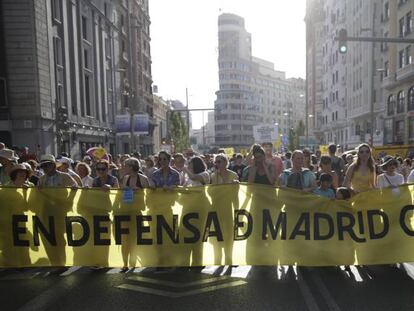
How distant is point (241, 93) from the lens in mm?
128625

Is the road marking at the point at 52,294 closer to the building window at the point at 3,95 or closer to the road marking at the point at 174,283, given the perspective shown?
the road marking at the point at 174,283

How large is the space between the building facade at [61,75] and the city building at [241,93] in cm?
8567

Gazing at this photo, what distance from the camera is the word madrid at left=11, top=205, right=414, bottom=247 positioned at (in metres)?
5.78

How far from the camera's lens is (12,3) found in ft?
72.6

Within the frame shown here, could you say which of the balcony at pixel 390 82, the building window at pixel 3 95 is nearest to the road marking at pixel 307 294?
the building window at pixel 3 95

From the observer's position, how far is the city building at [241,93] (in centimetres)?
12744

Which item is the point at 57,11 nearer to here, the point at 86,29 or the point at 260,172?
the point at 86,29

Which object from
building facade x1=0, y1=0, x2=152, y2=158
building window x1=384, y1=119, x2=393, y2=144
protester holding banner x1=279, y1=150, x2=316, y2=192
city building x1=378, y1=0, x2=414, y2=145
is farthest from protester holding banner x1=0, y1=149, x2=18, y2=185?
building window x1=384, y1=119, x2=393, y2=144

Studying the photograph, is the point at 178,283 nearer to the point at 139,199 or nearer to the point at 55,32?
the point at 139,199

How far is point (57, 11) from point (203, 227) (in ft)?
80.8

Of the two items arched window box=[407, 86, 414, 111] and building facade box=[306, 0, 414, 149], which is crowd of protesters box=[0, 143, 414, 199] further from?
arched window box=[407, 86, 414, 111]

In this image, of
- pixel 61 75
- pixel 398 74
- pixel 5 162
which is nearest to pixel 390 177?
pixel 5 162

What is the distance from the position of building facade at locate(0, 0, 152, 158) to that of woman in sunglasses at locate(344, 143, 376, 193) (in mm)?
18661

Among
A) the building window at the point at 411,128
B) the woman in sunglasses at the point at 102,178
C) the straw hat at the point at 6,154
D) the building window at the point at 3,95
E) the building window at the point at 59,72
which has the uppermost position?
the building window at the point at 59,72
